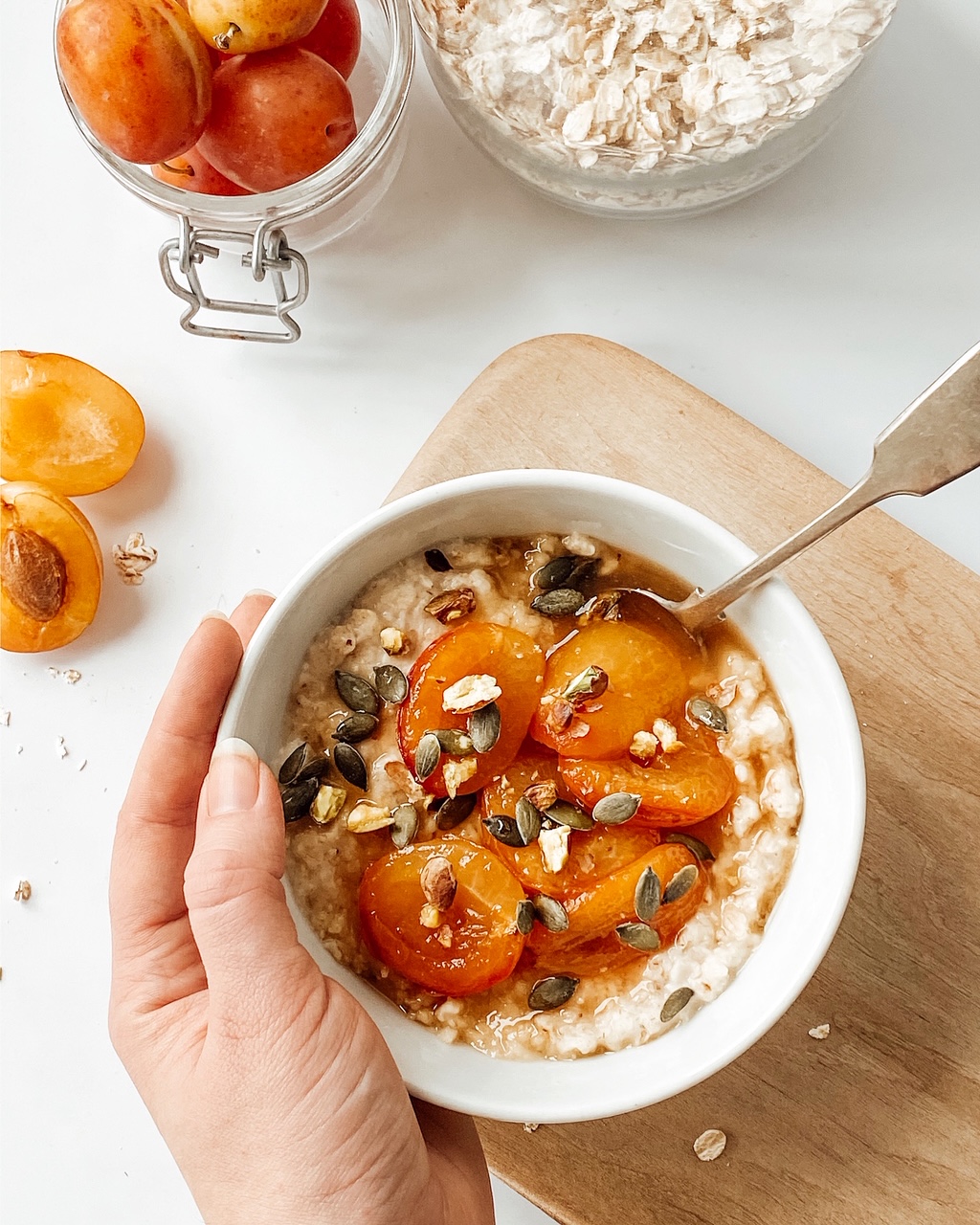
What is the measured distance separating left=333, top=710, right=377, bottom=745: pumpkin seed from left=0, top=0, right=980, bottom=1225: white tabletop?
392mm

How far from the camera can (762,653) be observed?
115 centimetres

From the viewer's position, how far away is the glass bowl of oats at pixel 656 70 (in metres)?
1.24

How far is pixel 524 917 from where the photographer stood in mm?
1101

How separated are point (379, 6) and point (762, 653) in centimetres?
92

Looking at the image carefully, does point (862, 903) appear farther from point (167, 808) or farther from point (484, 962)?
point (167, 808)

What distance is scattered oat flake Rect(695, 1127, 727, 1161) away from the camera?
51.0 inches

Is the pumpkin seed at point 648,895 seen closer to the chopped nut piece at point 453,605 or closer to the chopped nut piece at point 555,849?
the chopped nut piece at point 555,849

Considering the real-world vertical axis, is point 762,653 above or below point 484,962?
above

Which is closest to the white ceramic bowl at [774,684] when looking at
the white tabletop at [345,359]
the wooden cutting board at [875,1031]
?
the wooden cutting board at [875,1031]

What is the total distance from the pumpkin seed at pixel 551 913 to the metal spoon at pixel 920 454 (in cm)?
36

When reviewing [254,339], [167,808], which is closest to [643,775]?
[167,808]

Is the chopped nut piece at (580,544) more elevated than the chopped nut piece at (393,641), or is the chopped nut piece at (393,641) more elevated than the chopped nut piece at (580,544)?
the chopped nut piece at (580,544)

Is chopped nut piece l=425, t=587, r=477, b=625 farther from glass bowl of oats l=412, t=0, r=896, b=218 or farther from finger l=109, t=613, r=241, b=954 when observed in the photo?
glass bowl of oats l=412, t=0, r=896, b=218

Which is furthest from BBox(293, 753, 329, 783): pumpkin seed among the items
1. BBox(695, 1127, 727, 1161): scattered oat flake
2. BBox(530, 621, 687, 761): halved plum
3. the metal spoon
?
BBox(695, 1127, 727, 1161): scattered oat flake
